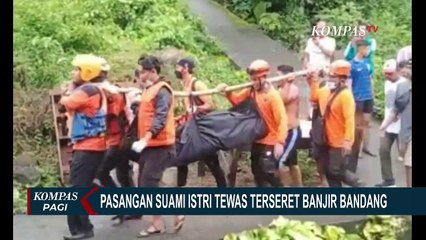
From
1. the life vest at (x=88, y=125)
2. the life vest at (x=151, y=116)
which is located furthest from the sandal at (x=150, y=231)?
the life vest at (x=88, y=125)

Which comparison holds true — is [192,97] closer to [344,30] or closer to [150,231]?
[150,231]

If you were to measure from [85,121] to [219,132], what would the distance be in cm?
78

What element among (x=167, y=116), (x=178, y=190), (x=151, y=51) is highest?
(x=151, y=51)

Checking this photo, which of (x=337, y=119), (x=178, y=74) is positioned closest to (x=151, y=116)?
(x=178, y=74)

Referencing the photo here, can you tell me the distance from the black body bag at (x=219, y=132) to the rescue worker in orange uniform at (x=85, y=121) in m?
0.46

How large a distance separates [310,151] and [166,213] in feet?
3.03

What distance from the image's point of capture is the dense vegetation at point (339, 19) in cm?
443

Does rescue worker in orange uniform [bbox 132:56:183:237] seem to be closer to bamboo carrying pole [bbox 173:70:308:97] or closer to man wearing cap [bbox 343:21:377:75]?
bamboo carrying pole [bbox 173:70:308:97]

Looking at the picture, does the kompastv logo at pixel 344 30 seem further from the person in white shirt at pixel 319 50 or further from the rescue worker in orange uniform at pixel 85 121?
the rescue worker in orange uniform at pixel 85 121

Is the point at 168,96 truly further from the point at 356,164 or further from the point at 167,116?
the point at 356,164

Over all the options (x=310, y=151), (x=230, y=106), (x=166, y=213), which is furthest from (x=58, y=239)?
(x=310, y=151)

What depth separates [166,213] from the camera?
173 inches

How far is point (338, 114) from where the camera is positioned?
A: 14.7ft

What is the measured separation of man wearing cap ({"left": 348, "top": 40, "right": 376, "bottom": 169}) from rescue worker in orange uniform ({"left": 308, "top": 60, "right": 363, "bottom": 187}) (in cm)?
3
